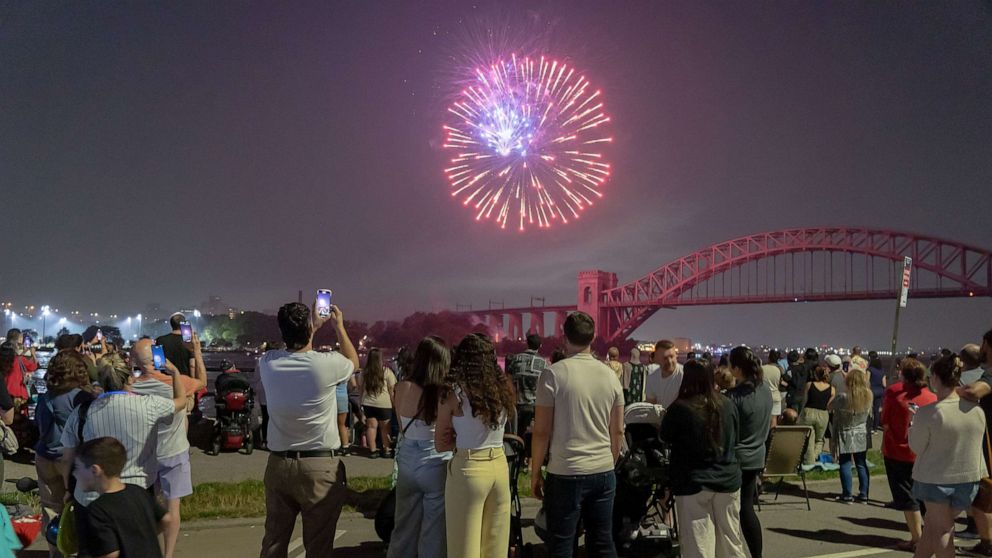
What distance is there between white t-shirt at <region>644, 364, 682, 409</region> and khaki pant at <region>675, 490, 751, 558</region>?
238 centimetres

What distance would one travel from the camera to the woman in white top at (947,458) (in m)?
5.15

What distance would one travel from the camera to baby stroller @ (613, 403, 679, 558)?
211 inches

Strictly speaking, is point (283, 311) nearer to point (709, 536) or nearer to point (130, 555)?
point (130, 555)

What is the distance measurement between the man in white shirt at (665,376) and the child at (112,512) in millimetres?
5318

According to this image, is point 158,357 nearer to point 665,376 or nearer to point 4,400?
point 4,400

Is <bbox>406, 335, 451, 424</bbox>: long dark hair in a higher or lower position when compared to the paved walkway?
higher

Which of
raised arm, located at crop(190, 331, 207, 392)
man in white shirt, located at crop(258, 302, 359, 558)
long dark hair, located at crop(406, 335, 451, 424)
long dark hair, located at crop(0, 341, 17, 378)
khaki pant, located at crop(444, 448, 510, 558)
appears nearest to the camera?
khaki pant, located at crop(444, 448, 510, 558)

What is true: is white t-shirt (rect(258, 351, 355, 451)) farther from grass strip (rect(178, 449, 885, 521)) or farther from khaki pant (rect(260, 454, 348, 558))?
grass strip (rect(178, 449, 885, 521))

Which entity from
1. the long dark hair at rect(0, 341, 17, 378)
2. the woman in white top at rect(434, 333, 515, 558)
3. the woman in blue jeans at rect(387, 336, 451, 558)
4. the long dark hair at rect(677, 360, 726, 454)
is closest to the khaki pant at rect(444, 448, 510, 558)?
the woman in white top at rect(434, 333, 515, 558)

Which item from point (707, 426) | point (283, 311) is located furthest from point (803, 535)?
point (283, 311)

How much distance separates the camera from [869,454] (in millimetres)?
11711

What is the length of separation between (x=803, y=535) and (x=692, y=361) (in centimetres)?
342

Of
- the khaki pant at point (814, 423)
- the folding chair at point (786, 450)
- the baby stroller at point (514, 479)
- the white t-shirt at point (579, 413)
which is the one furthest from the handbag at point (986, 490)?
the baby stroller at point (514, 479)

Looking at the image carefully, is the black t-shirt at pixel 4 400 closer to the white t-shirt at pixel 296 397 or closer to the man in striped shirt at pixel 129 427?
the man in striped shirt at pixel 129 427
